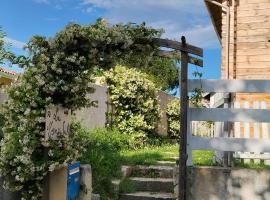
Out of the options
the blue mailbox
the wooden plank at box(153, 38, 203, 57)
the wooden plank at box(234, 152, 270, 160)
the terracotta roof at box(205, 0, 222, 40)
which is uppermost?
the terracotta roof at box(205, 0, 222, 40)

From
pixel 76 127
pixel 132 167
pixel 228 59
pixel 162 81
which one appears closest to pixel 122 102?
pixel 228 59

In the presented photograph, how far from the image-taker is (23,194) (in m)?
5.86

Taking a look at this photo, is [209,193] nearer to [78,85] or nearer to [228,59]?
[78,85]

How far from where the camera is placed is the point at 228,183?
621 cm

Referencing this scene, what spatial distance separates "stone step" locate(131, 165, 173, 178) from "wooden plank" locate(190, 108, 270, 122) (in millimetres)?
2951

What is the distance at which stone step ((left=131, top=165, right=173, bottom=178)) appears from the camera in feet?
29.6

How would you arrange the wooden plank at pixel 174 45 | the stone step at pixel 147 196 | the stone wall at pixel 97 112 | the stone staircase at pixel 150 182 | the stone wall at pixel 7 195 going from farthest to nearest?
the stone wall at pixel 97 112 → the stone staircase at pixel 150 182 → the stone step at pixel 147 196 → the wooden plank at pixel 174 45 → the stone wall at pixel 7 195

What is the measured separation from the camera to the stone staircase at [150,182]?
8.00 m

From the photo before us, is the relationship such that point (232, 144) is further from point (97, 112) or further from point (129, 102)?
point (129, 102)

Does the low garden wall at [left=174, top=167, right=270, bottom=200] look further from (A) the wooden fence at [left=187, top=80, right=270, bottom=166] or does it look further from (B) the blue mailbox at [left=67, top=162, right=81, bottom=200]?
(B) the blue mailbox at [left=67, top=162, right=81, bottom=200]

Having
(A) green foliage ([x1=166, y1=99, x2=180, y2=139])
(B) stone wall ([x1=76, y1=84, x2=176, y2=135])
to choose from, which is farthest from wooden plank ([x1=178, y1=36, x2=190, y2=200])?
(A) green foliage ([x1=166, y1=99, x2=180, y2=139])

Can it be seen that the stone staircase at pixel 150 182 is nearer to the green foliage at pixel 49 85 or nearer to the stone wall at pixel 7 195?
the green foliage at pixel 49 85

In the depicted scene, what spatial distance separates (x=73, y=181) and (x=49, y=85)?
3.76 ft

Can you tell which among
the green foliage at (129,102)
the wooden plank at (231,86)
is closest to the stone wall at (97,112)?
the green foliage at (129,102)
